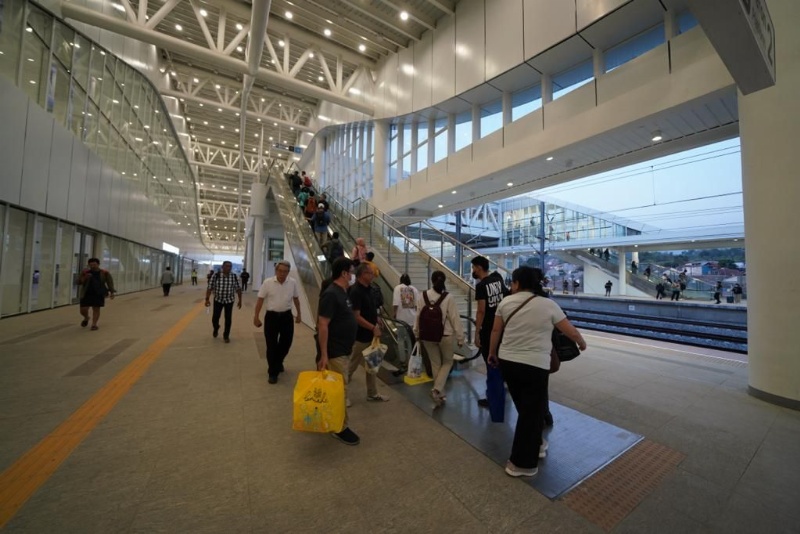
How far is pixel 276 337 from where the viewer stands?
14.4 ft

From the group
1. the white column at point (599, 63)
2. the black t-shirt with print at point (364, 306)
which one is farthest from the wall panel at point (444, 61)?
the black t-shirt with print at point (364, 306)

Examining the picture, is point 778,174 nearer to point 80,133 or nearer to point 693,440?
point 693,440

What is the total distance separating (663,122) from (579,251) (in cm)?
2260

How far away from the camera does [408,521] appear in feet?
A: 6.15

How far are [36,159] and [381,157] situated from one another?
11231 mm

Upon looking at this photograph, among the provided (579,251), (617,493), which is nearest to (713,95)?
(617,493)

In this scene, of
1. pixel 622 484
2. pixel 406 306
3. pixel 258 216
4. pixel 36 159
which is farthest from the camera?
pixel 258 216

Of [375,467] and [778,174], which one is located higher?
[778,174]

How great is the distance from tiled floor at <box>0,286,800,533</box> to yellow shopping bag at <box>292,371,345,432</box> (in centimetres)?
27

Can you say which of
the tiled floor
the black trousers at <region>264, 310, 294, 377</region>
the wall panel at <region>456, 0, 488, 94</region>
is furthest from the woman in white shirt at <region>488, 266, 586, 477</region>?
the wall panel at <region>456, 0, 488, 94</region>

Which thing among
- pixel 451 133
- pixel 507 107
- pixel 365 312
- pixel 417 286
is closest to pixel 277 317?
pixel 365 312

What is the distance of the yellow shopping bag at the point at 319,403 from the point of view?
2.44 m

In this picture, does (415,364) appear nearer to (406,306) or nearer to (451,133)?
(406,306)

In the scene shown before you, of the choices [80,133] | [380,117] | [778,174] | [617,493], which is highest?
[380,117]
